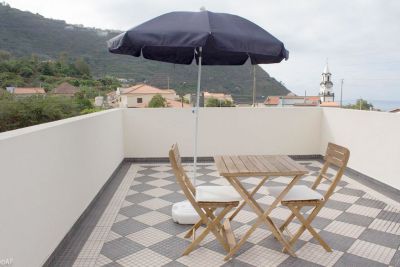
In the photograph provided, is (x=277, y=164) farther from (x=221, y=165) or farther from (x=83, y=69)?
(x=83, y=69)

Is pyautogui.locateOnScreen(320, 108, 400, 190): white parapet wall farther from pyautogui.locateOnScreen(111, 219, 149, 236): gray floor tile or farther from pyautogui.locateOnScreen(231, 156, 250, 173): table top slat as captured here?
pyautogui.locateOnScreen(111, 219, 149, 236): gray floor tile

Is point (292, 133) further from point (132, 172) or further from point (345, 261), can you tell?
point (345, 261)

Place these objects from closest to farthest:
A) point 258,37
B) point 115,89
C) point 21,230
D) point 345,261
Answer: point 21,230, point 345,261, point 258,37, point 115,89

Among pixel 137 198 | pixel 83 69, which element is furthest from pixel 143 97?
pixel 137 198

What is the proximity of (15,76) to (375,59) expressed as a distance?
26.4m

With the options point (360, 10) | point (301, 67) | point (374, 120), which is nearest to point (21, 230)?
point (374, 120)

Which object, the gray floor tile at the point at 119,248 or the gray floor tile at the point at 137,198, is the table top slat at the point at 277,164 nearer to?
the gray floor tile at the point at 119,248

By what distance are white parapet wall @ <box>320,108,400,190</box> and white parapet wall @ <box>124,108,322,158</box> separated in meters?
0.67

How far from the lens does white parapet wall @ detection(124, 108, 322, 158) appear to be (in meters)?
6.02

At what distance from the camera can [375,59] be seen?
12.0m

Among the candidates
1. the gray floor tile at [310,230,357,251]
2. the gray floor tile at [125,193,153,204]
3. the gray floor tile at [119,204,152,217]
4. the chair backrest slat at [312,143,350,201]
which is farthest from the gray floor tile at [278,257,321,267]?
the gray floor tile at [125,193,153,204]

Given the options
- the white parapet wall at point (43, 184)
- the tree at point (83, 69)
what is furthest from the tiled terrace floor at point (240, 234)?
the tree at point (83, 69)

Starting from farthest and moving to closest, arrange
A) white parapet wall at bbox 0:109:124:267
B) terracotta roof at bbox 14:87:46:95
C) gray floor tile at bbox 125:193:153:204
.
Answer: terracotta roof at bbox 14:87:46:95
gray floor tile at bbox 125:193:153:204
white parapet wall at bbox 0:109:124:267

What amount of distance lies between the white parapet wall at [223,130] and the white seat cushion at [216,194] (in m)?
3.26
